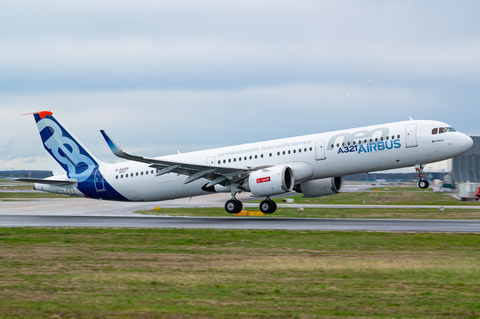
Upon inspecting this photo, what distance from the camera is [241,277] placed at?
1302cm

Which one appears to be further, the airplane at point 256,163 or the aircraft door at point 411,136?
the airplane at point 256,163

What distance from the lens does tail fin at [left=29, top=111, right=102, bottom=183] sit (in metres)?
40.0

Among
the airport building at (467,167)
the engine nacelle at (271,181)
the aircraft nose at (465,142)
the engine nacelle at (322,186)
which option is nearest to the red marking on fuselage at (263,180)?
the engine nacelle at (271,181)

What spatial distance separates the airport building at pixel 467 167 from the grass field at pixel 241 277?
9180cm

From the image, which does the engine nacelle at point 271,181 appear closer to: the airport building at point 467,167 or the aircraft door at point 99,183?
the aircraft door at point 99,183

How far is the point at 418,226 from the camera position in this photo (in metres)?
27.7

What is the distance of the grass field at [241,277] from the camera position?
972cm

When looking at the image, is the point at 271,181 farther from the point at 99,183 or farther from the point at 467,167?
the point at 467,167

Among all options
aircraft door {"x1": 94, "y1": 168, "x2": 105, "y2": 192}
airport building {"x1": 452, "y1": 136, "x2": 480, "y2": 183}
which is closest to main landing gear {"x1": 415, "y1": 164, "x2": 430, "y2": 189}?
aircraft door {"x1": 94, "y1": 168, "x2": 105, "y2": 192}

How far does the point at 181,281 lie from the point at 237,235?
35.7 feet

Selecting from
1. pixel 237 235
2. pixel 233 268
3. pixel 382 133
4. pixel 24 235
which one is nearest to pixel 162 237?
pixel 237 235

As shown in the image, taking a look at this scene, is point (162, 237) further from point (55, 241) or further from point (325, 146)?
point (325, 146)

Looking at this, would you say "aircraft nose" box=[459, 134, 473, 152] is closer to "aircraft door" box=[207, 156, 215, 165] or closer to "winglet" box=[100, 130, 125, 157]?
"aircraft door" box=[207, 156, 215, 165]

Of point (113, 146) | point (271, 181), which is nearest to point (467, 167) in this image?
point (271, 181)
